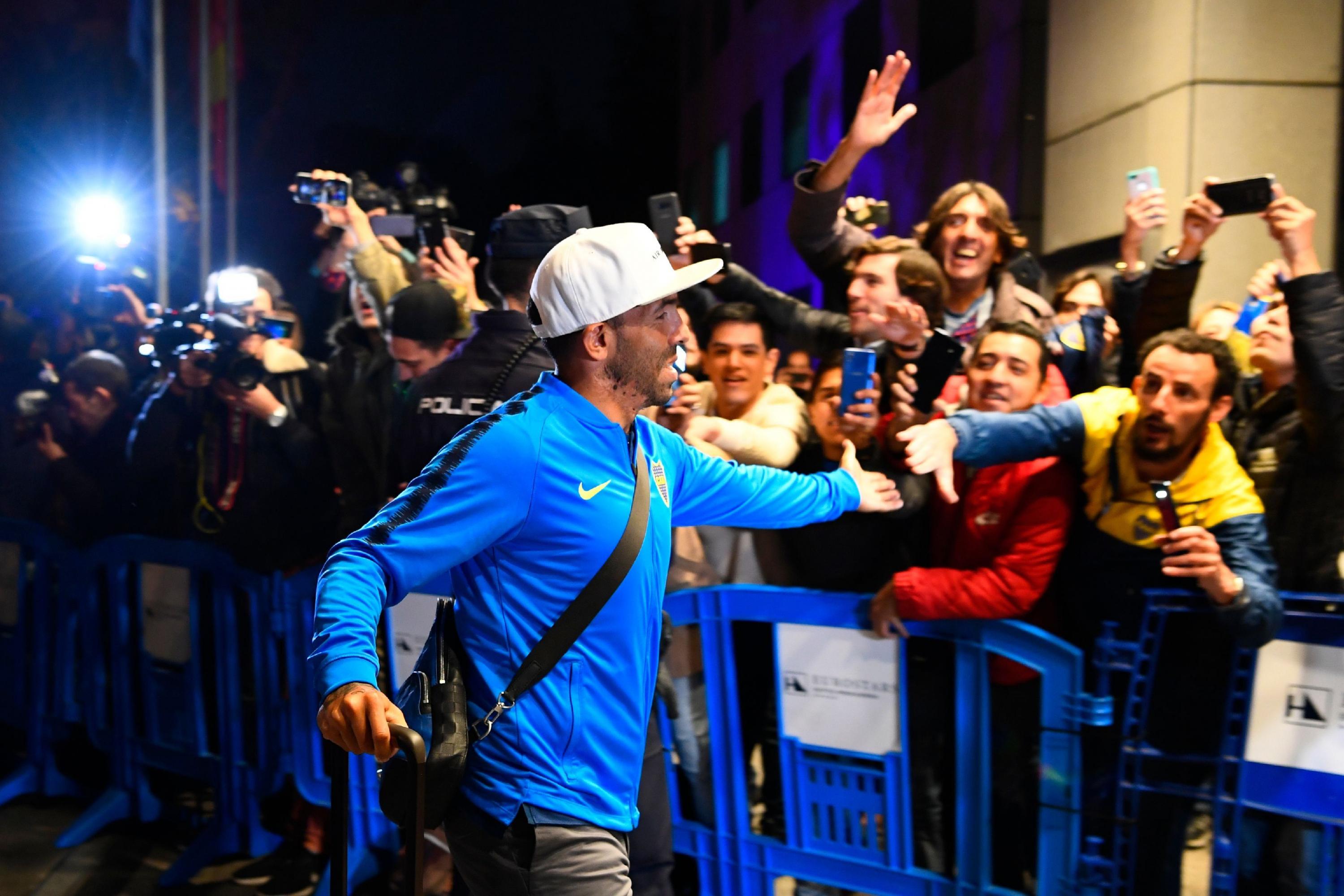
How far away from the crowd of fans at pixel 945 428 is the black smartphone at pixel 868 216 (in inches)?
2.2

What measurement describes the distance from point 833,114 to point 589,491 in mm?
9723

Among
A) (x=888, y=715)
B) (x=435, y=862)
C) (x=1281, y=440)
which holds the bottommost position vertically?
(x=435, y=862)

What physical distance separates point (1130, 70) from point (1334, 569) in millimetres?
5201

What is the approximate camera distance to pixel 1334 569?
3.49 meters

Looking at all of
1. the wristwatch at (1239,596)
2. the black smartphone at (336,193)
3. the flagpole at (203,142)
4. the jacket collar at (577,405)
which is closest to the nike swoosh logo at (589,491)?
the jacket collar at (577,405)

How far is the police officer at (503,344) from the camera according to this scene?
3.66 metres

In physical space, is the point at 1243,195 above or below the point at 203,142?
below

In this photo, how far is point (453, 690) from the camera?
2408mm

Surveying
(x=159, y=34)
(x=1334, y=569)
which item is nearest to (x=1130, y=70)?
(x=1334, y=569)

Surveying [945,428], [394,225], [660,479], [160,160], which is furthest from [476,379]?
[160,160]

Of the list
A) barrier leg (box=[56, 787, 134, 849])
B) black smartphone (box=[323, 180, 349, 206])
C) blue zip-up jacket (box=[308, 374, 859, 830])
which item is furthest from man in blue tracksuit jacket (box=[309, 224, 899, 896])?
barrier leg (box=[56, 787, 134, 849])

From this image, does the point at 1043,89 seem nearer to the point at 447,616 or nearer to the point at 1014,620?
the point at 1014,620

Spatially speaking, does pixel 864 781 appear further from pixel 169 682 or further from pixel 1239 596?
pixel 169 682

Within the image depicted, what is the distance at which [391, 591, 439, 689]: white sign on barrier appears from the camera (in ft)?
14.6
